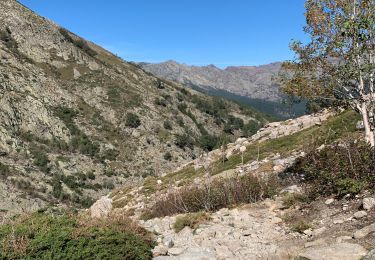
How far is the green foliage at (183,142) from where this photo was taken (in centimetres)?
10684

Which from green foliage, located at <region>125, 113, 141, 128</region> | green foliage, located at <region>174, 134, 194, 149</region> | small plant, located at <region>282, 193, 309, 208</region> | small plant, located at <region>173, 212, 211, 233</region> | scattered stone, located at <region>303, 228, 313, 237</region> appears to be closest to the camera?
scattered stone, located at <region>303, 228, 313, 237</region>

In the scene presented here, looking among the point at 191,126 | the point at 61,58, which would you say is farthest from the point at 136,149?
the point at 61,58

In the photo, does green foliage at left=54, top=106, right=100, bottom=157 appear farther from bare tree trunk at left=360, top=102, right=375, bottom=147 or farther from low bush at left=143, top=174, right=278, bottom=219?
bare tree trunk at left=360, top=102, right=375, bottom=147

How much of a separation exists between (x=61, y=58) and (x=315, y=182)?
11553cm

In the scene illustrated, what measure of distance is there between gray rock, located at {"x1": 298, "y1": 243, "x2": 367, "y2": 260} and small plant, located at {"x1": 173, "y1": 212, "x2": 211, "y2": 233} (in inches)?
201

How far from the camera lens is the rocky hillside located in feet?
245

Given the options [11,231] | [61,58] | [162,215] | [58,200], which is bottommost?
[58,200]

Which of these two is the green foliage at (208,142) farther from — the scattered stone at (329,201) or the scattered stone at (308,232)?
the scattered stone at (308,232)

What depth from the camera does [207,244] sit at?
1234 cm

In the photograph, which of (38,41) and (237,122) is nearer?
(38,41)

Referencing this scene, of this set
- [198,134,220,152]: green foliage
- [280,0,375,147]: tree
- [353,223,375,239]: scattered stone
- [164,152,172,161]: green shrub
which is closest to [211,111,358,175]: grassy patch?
[280,0,375,147]: tree

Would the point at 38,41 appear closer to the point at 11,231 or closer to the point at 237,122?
the point at 237,122

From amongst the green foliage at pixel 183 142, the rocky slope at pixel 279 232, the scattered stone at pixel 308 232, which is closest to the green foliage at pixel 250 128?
the green foliage at pixel 183 142

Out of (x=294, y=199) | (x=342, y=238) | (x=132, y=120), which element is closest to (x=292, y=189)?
(x=294, y=199)
